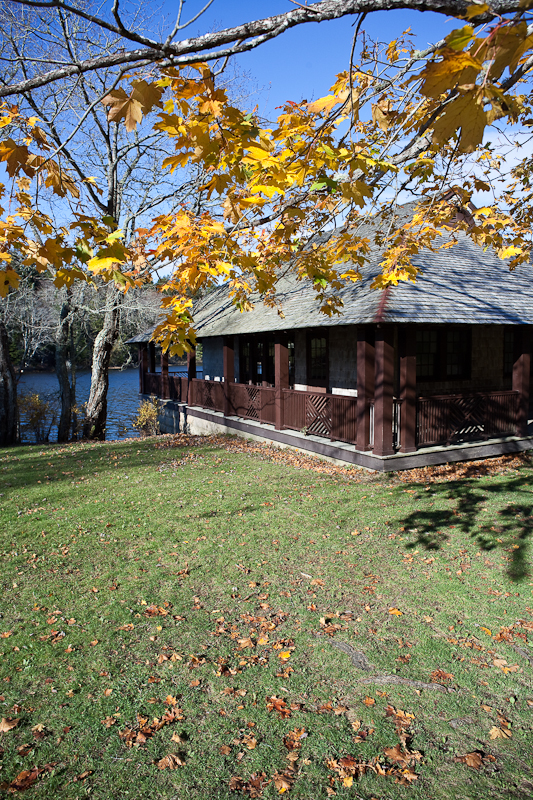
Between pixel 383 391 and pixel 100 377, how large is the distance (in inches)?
509

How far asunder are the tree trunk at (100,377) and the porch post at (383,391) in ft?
37.9

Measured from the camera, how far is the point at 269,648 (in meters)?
4.60

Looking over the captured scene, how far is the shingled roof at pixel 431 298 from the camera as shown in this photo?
11.0 metres

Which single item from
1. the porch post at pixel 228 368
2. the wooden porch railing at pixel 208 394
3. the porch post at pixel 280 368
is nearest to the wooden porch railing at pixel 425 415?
the porch post at pixel 280 368

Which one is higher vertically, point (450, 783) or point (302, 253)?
point (302, 253)

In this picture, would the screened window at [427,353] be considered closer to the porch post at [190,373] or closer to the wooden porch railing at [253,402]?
the wooden porch railing at [253,402]

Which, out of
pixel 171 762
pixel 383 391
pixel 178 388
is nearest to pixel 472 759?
pixel 171 762

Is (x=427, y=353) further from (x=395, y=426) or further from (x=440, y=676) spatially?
(x=440, y=676)

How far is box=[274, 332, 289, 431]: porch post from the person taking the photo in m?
14.2

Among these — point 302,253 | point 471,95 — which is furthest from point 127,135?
point 471,95

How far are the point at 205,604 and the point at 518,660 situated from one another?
3.07m

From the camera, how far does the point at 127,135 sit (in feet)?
64.7

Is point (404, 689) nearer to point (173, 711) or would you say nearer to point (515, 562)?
point (173, 711)

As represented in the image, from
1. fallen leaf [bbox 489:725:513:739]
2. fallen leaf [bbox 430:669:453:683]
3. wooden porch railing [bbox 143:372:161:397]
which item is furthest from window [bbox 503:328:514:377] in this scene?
wooden porch railing [bbox 143:372:161:397]
